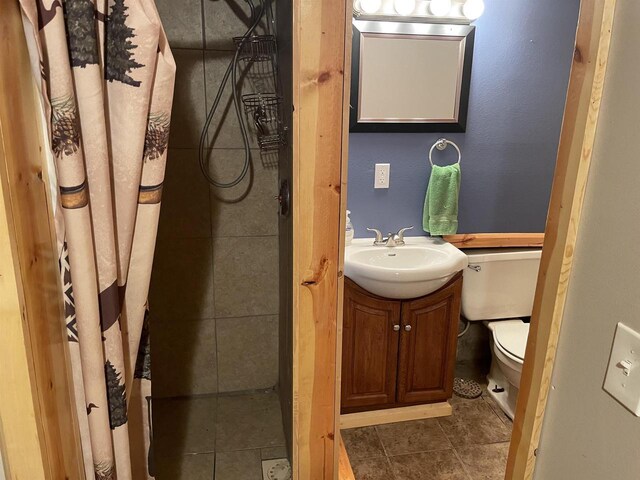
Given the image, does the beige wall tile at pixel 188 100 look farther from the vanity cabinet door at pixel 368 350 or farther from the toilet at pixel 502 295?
the toilet at pixel 502 295

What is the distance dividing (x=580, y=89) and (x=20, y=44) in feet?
3.11

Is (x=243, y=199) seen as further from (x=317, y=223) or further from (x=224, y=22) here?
(x=317, y=223)

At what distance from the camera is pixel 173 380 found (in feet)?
8.09

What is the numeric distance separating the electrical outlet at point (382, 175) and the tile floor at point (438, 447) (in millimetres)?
1200

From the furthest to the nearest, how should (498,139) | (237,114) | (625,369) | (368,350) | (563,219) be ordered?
(498,139)
(368,350)
(237,114)
(563,219)
(625,369)

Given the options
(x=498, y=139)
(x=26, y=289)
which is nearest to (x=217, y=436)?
(x=26, y=289)

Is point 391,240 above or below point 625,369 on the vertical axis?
below

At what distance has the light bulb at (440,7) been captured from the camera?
222 centimetres

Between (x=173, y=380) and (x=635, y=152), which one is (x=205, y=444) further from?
(x=635, y=152)

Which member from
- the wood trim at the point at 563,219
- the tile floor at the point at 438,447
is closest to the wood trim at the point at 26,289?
the wood trim at the point at 563,219

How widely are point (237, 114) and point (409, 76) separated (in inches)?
33.2

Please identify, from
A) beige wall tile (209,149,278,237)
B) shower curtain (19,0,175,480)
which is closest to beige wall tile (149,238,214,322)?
beige wall tile (209,149,278,237)

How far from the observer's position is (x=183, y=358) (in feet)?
8.03

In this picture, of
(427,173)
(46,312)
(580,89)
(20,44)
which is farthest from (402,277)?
(20,44)
